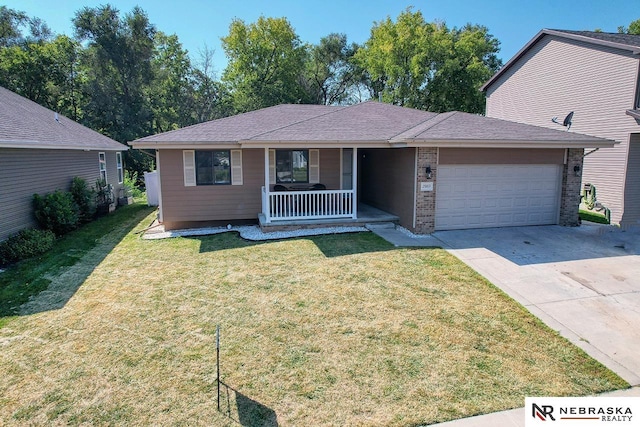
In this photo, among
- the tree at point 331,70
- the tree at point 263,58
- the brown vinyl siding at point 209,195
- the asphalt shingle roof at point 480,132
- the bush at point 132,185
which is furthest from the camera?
the tree at point 331,70

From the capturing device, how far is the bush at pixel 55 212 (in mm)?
10938

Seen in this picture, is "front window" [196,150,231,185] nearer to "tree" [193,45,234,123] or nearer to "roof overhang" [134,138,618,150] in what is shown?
"roof overhang" [134,138,618,150]

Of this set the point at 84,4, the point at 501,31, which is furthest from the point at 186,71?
the point at 501,31

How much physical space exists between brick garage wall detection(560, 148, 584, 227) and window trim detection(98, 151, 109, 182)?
17.5 metres

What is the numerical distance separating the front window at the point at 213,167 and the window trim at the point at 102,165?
765 centimetres

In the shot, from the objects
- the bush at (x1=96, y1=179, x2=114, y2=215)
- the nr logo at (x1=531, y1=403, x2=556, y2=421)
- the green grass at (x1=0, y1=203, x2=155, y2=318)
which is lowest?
the nr logo at (x1=531, y1=403, x2=556, y2=421)

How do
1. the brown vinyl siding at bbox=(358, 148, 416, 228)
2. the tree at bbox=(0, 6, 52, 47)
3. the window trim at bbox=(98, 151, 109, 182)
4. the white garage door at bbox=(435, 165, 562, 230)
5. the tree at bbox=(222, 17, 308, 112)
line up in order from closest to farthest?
the white garage door at bbox=(435, 165, 562, 230) < the brown vinyl siding at bbox=(358, 148, 416, 228) < the window trim at bbox=(98, 151, 109, 182) < the tree at bbox=(0, 6, 52, 47) < the tree at bbox=(222, 17, 308, 112)

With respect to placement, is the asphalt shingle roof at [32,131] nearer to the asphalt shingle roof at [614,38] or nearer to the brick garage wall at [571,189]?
the brick garage wall at [571,189]

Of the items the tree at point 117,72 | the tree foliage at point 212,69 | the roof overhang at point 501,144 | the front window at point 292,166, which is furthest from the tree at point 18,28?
the roof overhang at point 501,144

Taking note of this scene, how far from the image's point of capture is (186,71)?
32.6 meters

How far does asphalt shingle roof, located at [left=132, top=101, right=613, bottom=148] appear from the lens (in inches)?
398

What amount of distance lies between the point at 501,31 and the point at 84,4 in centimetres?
3342

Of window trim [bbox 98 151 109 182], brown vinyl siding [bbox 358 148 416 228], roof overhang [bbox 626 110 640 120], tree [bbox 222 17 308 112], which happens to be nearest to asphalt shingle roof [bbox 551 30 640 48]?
roof overhang [bbox 626 110 640 120]

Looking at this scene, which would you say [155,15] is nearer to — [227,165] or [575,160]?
[227,165]
